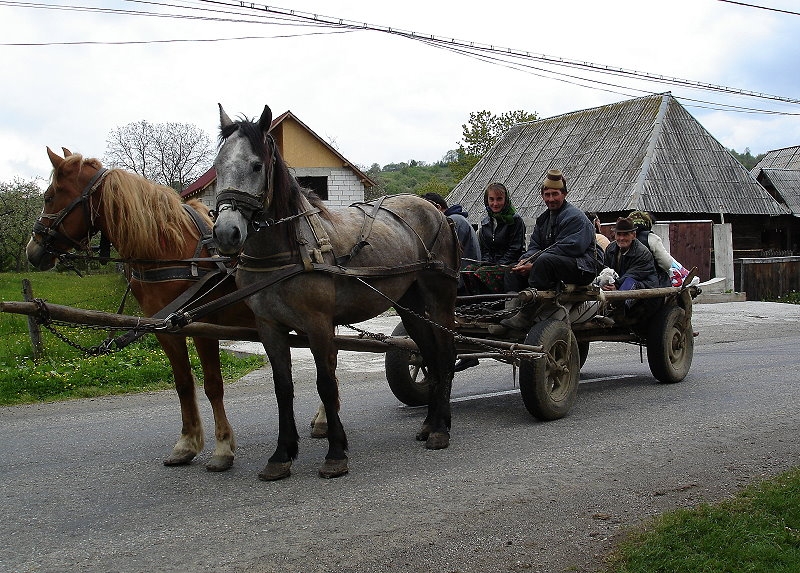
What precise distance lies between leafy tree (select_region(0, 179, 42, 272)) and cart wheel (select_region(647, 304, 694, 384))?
3734cm

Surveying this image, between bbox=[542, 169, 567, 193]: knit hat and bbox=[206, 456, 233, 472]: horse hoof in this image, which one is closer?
bbox=[206, 456, 233, 472]: horse hoof

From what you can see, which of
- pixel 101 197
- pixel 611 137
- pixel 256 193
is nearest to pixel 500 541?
pixel 256 193

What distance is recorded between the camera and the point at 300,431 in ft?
22.8

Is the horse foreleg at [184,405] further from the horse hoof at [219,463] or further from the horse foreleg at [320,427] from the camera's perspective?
the horse foreleg at [320,427]

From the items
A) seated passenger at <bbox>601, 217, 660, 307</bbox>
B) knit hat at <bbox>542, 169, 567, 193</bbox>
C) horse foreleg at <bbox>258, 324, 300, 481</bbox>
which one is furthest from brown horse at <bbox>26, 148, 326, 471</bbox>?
seated passenger at <bbox>601, 217, 660, 307</bbox>

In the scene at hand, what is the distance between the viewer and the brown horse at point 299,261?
16.1ft

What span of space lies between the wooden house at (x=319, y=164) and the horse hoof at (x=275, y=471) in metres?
20.5

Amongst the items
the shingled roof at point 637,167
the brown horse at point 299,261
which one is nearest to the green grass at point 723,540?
the brown horse at point 299,261

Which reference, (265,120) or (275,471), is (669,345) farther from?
(265,120)

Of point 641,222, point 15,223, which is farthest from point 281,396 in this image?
point 15,223

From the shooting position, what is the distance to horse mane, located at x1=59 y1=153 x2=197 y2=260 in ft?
18.4

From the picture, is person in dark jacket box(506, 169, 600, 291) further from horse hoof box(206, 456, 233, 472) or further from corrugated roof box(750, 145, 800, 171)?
corrugated roof box(750, 145, 800, 171)

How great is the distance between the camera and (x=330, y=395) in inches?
213

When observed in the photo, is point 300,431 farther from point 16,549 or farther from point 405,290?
point 16,549
